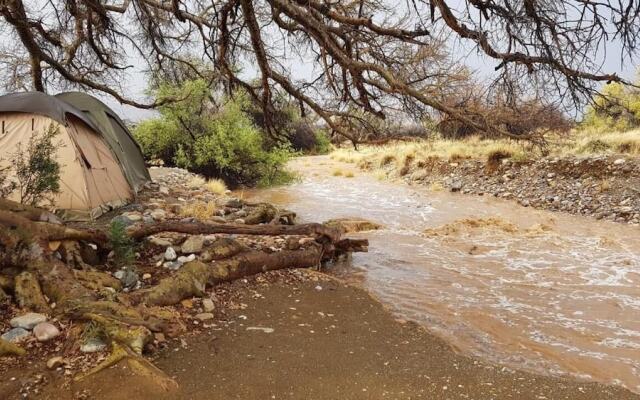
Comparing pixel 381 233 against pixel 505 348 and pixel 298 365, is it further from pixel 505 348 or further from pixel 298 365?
pixel 298 365

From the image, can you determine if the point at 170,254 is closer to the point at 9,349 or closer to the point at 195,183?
the point at 9,349

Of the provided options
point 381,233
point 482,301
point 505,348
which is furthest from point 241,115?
point 505,348

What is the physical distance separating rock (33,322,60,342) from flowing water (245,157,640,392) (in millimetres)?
3402

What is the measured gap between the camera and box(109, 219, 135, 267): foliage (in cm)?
520

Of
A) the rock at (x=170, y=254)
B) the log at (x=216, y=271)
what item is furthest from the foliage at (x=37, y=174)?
the log at (x=216, y=271)

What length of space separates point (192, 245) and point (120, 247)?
34.8 inches

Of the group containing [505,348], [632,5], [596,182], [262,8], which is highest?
[262,8]

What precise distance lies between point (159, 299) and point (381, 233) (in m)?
6.78

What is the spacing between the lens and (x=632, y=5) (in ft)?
12.2

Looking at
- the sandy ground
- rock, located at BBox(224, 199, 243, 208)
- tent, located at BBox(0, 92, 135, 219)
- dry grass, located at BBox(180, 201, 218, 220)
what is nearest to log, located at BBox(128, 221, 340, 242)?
the sandy ground

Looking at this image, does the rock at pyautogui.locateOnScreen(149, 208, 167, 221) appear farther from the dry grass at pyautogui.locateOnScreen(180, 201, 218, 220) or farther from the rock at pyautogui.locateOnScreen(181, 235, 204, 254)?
the rock at pyautogui.locateOnScreen(181, 235, 204, 254)

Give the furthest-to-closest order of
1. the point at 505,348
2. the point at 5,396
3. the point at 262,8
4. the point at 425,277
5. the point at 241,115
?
the point at 241,115 < the point at 425,277 < the point at 262,8 < the point at 505,348 < the point at 5,396

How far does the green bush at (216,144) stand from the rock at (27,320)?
13134 millimetres

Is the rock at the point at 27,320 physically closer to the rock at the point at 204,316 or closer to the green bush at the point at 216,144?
the rock at the point at 204,316
